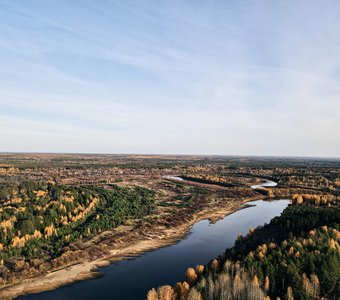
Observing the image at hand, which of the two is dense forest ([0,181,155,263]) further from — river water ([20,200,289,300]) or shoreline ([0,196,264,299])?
river water ([20,200,289,300])

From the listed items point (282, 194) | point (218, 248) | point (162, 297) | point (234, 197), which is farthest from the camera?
point (282, 194)

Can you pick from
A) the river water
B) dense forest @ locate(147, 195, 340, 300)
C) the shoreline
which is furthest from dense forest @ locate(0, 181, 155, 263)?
dense forest @ locate(147, 195, 340, 300)

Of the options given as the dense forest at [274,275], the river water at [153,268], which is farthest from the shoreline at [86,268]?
the dense forest at [274,275]

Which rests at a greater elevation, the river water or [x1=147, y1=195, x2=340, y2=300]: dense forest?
[x1=147, y1=195, x2=340, y2=300]: dense forest

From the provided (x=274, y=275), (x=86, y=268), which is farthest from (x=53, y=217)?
(x=274, y=275)

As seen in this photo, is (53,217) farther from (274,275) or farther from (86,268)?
(274,275)

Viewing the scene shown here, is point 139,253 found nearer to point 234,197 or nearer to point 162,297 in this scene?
point 162,297

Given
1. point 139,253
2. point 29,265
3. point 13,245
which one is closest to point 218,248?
point 139,253
